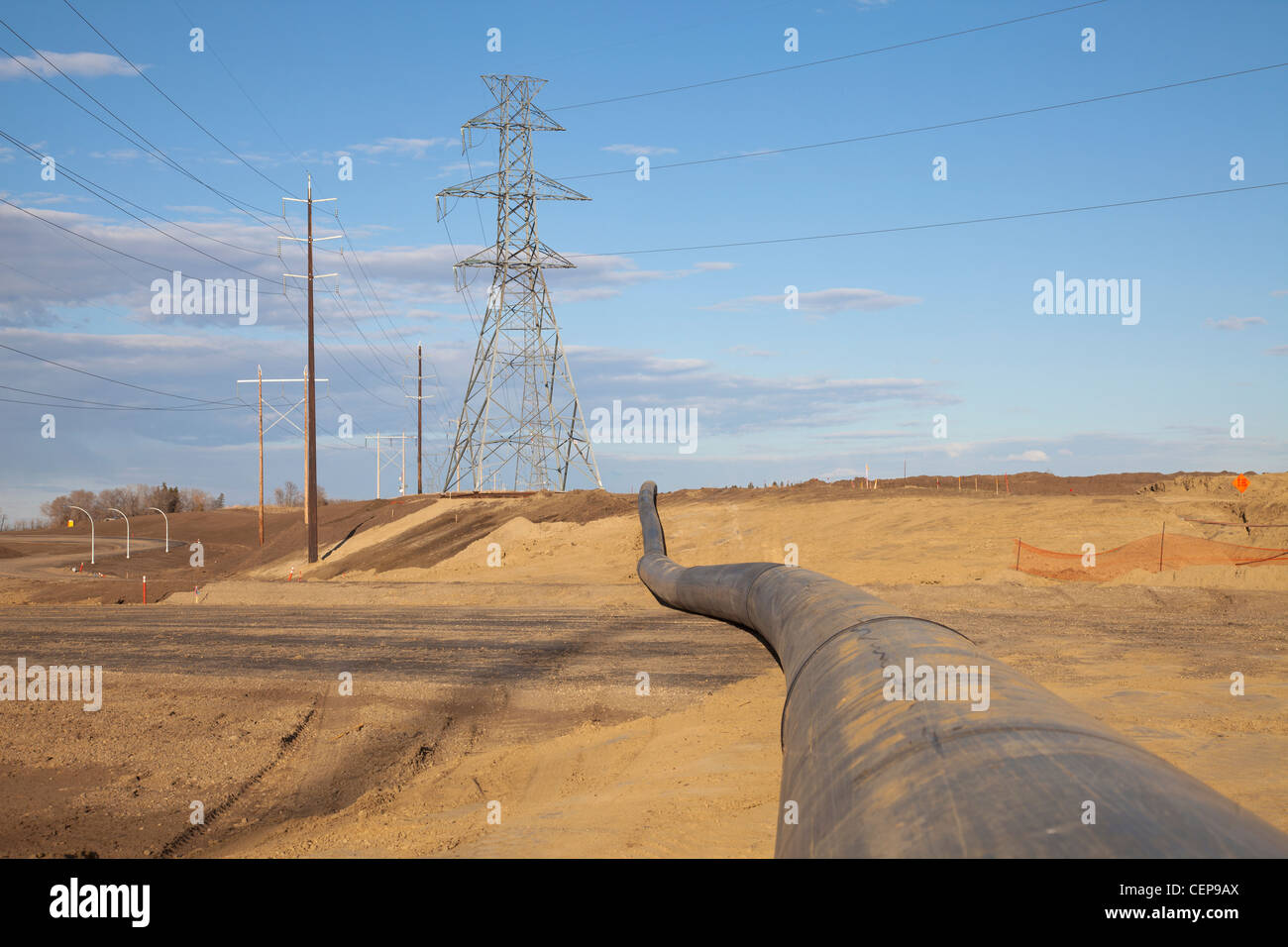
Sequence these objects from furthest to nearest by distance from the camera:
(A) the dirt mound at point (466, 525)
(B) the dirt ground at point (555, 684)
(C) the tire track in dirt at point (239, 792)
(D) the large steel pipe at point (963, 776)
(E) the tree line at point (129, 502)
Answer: (E) the tree line at point (129, 502) → (A) the dirt mound at point (466, 525) → (C) the tire track in dirt at point (239, 792) → (B) the dirt ground at point (555, 684) → (D) the large steel pipe at point (963, 776)

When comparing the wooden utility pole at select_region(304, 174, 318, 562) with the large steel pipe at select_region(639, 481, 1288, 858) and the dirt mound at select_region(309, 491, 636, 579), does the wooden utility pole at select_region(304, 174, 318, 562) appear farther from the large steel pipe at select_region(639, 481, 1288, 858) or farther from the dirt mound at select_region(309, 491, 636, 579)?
the large steel pipe at select_region(639, 481, 1288, 858)

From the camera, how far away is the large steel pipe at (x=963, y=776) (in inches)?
110

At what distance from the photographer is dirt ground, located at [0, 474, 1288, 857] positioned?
24.6 feet

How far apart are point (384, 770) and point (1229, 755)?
8239mm

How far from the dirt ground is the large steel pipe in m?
1.34

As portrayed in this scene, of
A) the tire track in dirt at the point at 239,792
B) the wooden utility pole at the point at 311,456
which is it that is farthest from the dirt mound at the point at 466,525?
the tire track in dirt at the point at 239,792

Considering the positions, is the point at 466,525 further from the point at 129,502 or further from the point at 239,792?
the point at 129,502

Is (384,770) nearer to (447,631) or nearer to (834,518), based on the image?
(447,631)

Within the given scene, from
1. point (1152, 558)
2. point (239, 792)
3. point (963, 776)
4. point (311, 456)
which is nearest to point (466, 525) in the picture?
point (311, 456)

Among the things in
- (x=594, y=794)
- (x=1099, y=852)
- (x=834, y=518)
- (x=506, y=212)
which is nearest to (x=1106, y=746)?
(x=1099, y=852)

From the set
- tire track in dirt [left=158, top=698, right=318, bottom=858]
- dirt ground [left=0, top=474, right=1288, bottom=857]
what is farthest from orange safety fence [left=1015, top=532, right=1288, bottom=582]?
tire track in dirt [left=158, top=698, right=318, bottom=858]

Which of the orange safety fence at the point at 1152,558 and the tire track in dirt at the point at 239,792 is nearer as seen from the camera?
the tire track in dirt at the point at 239,792

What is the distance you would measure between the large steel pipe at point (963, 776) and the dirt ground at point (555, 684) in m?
1.34

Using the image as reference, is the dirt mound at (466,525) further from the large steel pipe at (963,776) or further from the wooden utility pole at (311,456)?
the large steel pipe at (963,776)
